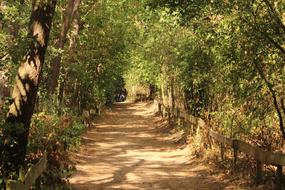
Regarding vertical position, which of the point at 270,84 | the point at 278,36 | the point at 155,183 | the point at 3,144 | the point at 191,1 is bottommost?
the point at 155,183

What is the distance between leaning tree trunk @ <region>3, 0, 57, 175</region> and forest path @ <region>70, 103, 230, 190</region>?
12.0 feet

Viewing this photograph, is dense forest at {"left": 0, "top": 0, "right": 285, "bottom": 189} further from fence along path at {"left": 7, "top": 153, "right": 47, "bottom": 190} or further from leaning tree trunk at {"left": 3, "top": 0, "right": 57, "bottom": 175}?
fence along path at {"left": 7, "top": 153, "right": 47, "bottom": 190}

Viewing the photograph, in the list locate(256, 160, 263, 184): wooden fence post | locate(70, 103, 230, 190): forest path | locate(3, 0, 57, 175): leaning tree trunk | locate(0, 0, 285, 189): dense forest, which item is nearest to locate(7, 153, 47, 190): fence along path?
locate(0, 0, 285, 189): dense forest

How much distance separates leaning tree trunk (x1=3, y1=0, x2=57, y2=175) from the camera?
8477mm

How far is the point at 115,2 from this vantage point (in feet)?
90.0

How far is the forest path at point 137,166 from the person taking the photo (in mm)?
12594

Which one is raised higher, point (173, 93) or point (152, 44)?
point (152, 44)

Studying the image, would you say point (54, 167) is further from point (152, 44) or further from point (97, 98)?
point (97, 98)

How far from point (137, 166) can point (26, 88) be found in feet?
25.4

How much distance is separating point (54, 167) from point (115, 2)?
690 inches

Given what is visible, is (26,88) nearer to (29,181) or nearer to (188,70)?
(29,181)

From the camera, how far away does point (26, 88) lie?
8.65 meters

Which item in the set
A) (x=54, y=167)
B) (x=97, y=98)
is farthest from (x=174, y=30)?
(x=97, y=98)

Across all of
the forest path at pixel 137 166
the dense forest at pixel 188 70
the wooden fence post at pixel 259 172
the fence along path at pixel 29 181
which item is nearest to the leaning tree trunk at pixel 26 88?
the dense forest at pixel 188 70
